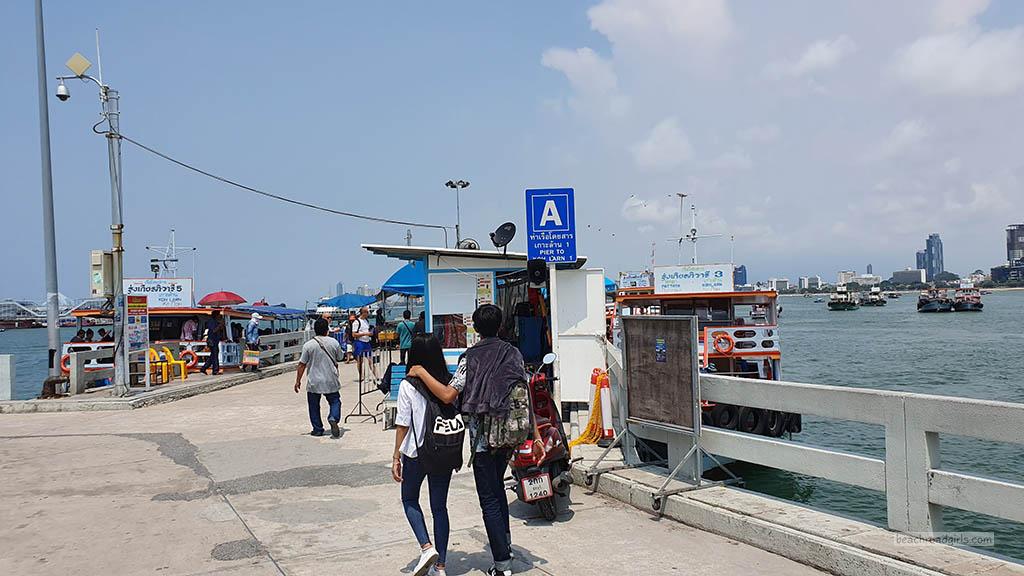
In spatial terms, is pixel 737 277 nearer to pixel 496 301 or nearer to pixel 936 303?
pixel 496 301

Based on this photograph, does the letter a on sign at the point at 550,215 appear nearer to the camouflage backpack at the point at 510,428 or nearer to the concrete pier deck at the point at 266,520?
the concrete pier deck at the point at 266,520

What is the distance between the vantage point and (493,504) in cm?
500

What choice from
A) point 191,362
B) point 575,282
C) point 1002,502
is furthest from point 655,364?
point 191,362

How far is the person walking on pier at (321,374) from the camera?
1071 centimetres

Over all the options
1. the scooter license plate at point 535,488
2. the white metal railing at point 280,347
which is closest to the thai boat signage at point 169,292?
the white metal railing at point 280,347

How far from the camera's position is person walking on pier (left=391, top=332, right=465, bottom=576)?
16.0 feet

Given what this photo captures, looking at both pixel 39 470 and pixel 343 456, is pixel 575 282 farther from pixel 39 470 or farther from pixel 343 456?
pixel 39 470

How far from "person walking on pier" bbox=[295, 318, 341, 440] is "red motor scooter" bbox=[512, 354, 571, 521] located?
4696 millimetres

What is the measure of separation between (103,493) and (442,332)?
5.21 meters

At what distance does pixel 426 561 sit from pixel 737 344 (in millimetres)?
9693

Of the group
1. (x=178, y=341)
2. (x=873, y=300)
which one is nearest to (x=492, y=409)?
(x=178, y=341)

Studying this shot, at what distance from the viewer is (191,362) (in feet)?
75.7

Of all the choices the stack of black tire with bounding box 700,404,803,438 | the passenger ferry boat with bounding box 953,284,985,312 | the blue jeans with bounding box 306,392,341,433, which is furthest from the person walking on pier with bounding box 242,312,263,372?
the passenger ferry boat with bounding box 953,284,985,312

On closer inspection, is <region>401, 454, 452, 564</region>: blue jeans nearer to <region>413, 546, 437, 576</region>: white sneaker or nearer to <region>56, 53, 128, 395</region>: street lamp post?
<region>413, 546, 437, 576</region>: white sneaker
